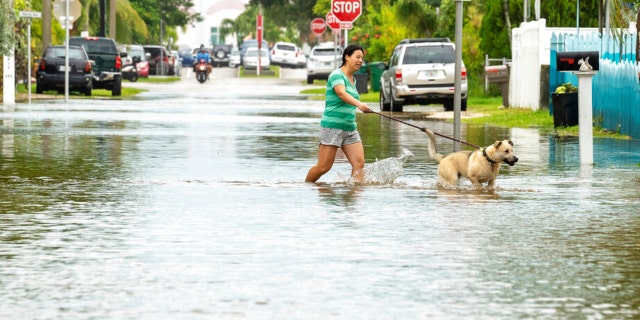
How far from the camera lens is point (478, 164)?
49.6 ft

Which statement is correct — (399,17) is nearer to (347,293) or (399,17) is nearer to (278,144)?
(278,144)

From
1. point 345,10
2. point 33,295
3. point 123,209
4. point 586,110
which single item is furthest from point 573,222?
point 345,10

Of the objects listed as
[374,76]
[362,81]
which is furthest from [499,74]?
[374,76]

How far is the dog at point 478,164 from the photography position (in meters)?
14.9

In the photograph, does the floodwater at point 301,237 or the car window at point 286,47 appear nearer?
the floodwater at point 301,237

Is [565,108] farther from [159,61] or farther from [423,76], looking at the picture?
[159,61]

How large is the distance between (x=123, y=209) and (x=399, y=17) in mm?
40482

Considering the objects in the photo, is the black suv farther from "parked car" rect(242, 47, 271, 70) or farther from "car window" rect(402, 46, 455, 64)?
"parked car" rect(242, 47, 271, 70)

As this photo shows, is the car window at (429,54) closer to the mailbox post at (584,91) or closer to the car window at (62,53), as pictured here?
the car window at (62,53)

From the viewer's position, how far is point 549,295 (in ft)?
28.6

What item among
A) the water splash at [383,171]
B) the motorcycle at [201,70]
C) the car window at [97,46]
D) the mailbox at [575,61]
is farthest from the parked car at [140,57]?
the water splash at [383,171]

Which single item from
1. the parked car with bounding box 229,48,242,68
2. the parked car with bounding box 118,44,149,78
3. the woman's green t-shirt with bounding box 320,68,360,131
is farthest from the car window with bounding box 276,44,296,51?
the woman's green t-shirt with bounding box 320,68,360,131

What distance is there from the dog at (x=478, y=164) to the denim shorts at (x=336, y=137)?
3.39 ft

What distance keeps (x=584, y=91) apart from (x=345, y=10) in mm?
18441
